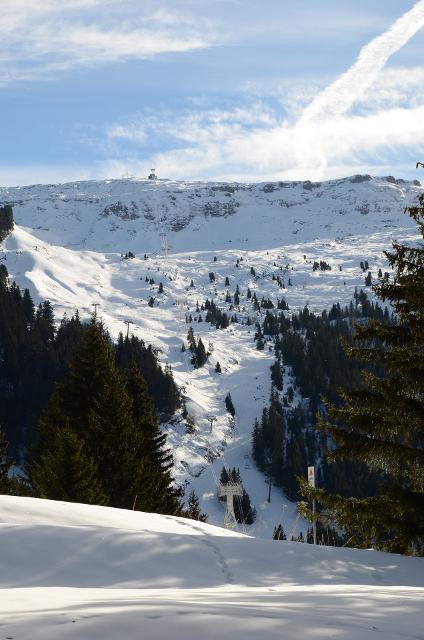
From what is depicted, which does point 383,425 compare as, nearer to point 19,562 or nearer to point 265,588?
point 265,588

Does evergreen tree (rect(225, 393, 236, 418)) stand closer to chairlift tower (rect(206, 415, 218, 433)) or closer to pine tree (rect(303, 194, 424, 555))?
chairlift tower (rect(206, 415, 218, 433))

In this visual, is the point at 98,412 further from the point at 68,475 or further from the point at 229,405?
the point at 229,405

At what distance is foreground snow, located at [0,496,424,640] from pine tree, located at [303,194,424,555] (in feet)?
2.96

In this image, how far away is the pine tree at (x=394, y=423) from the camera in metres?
11.2

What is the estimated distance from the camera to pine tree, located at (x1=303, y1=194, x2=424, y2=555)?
1116 centimetres

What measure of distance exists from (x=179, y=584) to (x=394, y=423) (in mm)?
5438

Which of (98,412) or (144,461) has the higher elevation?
(98,412)

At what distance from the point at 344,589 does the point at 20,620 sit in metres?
4.55

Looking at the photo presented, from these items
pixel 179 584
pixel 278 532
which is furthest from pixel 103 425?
pixel 179 584

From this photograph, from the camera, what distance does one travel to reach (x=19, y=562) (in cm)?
738

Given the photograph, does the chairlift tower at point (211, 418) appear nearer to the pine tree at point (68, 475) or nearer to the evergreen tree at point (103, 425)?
the evergreen tree at point (103, 425)

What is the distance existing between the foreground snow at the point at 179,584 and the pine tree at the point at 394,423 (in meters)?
0.90

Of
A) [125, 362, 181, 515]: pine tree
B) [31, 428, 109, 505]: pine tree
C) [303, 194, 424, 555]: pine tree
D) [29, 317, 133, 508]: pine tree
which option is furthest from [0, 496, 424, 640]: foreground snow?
[125, 362, 181, 515]: pine tree

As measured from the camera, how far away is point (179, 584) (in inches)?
291
